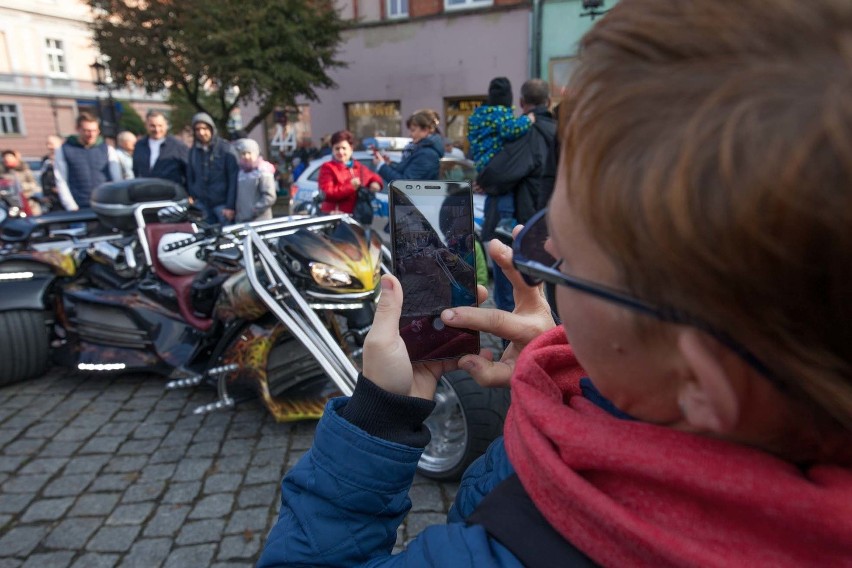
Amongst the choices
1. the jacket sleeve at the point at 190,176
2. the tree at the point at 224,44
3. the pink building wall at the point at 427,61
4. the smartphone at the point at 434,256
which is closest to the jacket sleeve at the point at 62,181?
the jacket sleeve at the point at 190,176

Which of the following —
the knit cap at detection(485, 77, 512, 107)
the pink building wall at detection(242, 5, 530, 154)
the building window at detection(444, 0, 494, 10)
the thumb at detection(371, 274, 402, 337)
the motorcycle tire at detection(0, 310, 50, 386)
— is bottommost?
the motorcycle tire at detection(0, 310, 50, 386)

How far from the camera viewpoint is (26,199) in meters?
9.82

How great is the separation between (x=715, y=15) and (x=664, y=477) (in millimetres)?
427

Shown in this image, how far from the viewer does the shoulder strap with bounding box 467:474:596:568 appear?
642mm

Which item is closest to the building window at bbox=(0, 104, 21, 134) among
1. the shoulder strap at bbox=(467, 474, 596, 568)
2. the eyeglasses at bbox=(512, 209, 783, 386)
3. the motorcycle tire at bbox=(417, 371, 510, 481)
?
the motorcycle tire at bbox=(417, 371, 510, 481)

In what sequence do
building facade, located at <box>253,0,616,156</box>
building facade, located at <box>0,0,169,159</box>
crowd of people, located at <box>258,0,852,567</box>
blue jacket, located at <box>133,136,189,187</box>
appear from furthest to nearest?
building facade, located at <box>0,0,169,159</box>
building facade, located at <box>253,0,616,156</box>
blue jacket, located at <box>133,136,189,187</box>
crowd of people, located at <box>258,0,852,567</box>

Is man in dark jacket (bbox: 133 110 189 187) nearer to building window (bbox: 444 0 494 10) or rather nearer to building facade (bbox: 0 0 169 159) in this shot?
building window (bbox: 444 0 494 10)

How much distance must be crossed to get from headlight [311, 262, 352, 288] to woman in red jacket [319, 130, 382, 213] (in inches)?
128

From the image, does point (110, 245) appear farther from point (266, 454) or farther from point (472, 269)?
point (472, 269)

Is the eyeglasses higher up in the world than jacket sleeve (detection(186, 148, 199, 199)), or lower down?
higher up

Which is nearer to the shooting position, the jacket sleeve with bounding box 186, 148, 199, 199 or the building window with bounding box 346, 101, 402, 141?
Result: the jacket sleeve with bounding box 186, 148, 199, 199

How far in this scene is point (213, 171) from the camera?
6.71m

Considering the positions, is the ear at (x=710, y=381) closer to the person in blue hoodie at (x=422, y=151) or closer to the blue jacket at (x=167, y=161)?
the person in blue hoodie at (x=422, y=151)

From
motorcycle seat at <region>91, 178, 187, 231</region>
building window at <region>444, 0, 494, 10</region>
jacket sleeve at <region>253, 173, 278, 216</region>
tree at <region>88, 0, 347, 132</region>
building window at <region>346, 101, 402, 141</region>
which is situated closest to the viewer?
motorcycle seat at <region>91, 178, 187, 231</region>
